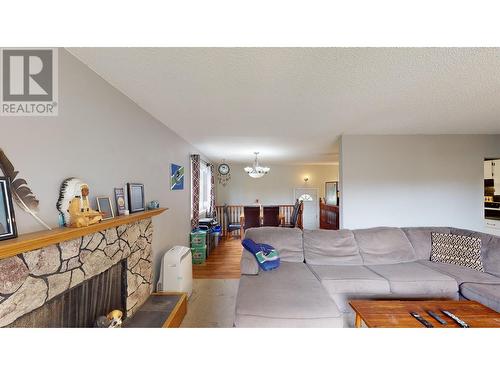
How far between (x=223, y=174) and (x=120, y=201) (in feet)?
18.8

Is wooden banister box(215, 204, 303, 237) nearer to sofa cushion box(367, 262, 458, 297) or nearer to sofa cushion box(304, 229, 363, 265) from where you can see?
sofa cushion box(304, 229, 363, 265)

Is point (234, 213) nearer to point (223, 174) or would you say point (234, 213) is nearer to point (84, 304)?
point (223, 174)

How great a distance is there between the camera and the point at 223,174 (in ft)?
24.9

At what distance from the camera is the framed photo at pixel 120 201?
1.85 meters

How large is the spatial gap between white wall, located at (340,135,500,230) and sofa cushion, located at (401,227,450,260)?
1.39 feet

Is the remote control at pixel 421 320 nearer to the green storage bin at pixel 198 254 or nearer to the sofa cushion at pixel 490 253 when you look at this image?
the sofa cushion at pixel 490 253

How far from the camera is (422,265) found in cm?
266

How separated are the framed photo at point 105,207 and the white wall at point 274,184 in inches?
240

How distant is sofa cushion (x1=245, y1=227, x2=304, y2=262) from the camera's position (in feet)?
9.45

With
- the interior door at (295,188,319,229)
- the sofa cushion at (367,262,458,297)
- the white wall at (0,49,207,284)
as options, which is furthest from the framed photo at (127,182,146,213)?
the interior door at (295,188,319,229)

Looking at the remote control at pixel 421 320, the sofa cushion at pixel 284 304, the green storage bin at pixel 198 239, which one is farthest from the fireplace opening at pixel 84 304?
the remote control at pixel 421 320

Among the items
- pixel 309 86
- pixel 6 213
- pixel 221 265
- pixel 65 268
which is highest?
pixel 309 86

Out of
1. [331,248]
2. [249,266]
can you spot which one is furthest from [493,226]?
[249,266]
